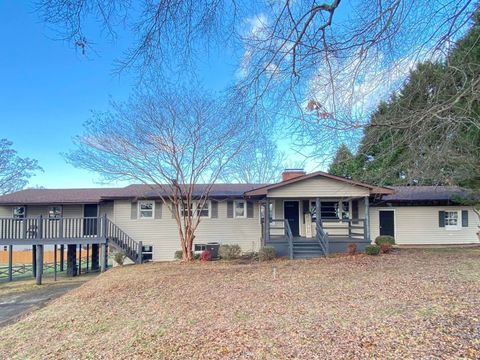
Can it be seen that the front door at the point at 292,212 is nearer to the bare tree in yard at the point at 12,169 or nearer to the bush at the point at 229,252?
the bush at the point at 229,252

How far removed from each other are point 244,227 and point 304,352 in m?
14.0

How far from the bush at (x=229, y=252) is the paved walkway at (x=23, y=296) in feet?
21.6

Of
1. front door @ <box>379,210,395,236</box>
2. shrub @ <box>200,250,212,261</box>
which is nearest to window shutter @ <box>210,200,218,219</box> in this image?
shrub @ <box>200,250,212,261</box>

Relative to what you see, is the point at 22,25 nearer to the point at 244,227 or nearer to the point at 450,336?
the point at 450,336

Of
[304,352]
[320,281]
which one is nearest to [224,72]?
[304,352]

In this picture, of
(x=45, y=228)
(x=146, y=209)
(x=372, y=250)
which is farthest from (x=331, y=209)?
(x=45, y=228)

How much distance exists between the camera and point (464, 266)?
10.8m

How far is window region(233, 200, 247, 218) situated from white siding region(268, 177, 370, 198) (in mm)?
3237

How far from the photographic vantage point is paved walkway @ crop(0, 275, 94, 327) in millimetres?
9727

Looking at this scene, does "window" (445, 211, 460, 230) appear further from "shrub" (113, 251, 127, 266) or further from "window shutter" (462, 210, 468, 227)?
"shrub" (113, 251, 127, 266)

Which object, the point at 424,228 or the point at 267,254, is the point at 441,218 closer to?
the point at 424,228

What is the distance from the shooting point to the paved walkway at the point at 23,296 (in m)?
9.73

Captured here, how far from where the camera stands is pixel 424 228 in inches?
782

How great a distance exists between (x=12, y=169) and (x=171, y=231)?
2491cm
